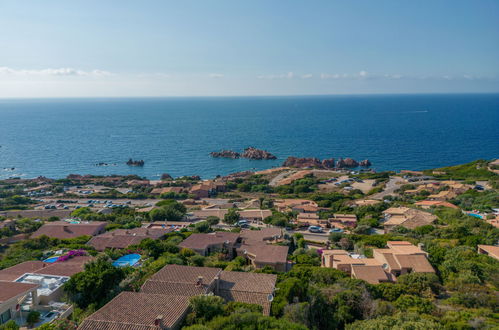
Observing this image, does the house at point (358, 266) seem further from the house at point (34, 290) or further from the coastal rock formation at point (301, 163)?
the coastal rock formation at point (301, 163)

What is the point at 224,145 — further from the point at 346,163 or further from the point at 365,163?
the point at 365,163

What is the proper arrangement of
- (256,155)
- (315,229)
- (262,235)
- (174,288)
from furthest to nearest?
(256,155), (315,229), (262,235), (174,288)

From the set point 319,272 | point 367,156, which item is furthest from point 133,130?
point 319,272

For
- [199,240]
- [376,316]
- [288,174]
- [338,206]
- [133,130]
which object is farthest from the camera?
[133,130]

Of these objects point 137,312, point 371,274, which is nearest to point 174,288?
point 137,312

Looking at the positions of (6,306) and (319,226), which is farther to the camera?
(319,226)

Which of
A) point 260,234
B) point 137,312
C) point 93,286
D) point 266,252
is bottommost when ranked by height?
point 260,234

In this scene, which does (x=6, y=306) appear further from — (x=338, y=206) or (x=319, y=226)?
(x=338, y=206)
